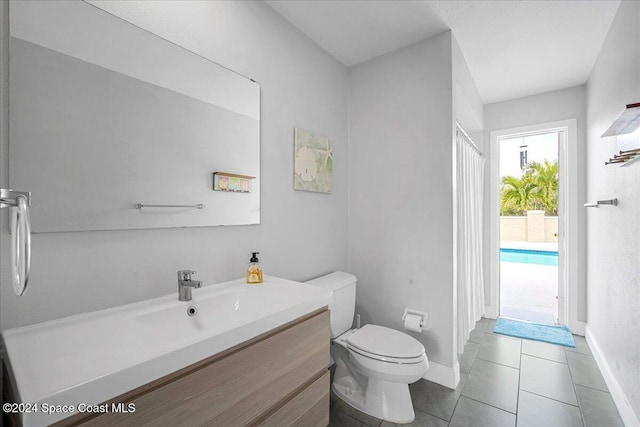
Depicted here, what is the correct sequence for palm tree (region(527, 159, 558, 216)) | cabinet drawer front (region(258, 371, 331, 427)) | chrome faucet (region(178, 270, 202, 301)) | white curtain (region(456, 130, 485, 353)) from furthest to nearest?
palm tree (region(527, 159, 558, 216))
white curtain (region(456, 130, 485, 353))
chrome faucet (region(178, 270, 202, 301))
cabinet drawer front (region(258, 371, 331, 427))

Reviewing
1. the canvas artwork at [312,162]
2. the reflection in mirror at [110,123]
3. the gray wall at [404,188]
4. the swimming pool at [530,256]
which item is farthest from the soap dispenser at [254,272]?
the swimming pool at [530,256]

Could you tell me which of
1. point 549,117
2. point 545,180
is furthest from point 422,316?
point 545,180

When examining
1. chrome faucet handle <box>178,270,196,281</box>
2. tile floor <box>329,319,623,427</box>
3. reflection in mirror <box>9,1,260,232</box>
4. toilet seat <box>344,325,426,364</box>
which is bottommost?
tile floor <box>329,319,623,427</box>

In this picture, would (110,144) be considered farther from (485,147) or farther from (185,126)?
(485,147)

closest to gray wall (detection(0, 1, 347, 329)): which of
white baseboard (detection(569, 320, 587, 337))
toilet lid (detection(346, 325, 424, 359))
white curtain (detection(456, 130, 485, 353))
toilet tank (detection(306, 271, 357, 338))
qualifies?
toilet tank (detection(306, 271, 357, 338))

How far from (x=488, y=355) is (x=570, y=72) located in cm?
269

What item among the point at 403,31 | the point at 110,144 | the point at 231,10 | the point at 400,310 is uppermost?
the point at 403,31

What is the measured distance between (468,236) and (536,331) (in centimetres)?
144

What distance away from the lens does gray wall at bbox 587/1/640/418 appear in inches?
63.1

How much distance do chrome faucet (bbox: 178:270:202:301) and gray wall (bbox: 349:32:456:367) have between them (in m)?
1.58

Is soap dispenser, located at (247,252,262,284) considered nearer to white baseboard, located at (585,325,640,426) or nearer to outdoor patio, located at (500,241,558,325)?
white baseboard, located at (585,325,640,426)

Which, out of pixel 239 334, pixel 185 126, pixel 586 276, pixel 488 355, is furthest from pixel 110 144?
pixel 586 276

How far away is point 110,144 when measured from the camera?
3.82 feet

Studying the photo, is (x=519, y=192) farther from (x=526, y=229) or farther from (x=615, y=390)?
(x=615, y=390)
